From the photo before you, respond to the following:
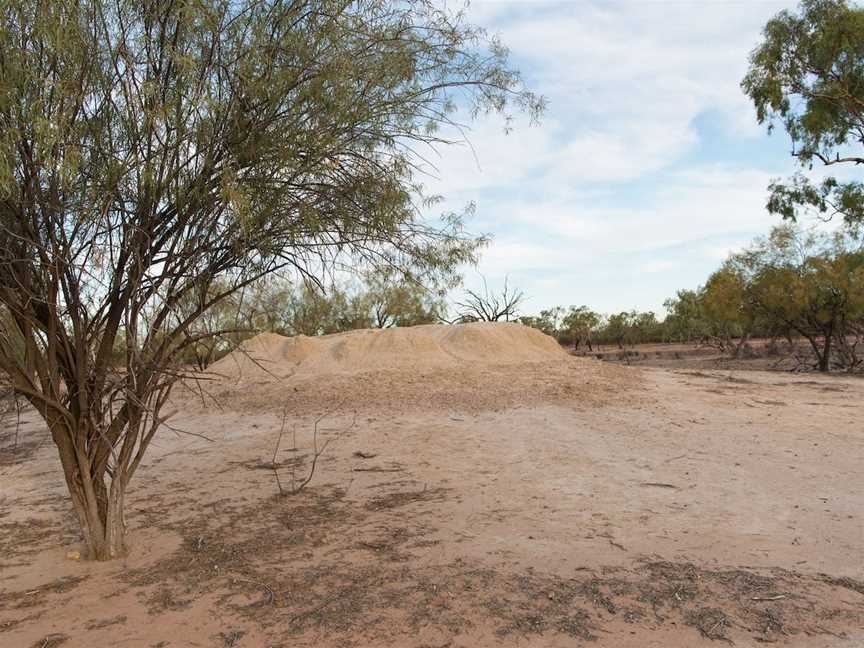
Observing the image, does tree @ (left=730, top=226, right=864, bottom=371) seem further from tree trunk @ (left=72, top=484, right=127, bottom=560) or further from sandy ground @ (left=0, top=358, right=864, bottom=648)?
tree trunk @ (left=72, top=484, right=127, bottom=560)

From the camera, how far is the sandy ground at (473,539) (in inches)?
147

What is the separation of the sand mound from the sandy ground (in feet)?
18.5

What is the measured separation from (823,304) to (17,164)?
23441 millimetres

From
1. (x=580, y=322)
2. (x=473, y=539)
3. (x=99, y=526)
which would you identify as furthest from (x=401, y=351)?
(x=580, y=322)

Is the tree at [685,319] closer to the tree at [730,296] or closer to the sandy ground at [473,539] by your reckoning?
the tree at [730,296]

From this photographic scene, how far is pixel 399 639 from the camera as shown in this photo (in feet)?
11.7

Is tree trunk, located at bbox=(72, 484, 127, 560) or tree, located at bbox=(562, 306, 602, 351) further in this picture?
tree, located at bbox=(562, 306, 602, 351)

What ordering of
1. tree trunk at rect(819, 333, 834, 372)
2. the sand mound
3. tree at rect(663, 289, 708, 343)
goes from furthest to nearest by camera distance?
1. tree at rect(663, 289, 708, 343)
2. tree trunk at rect(819, 333, 834, 372)
3. the sand mound

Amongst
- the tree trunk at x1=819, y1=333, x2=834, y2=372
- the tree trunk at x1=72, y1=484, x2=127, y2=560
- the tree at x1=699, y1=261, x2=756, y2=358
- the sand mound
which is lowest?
the tree trunk at x1=72, y1=484, x2=127, y2=560

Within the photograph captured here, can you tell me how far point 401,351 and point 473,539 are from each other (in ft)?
40.9

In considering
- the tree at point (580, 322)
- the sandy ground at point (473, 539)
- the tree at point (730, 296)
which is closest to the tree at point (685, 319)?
the tree at point (580, 322)

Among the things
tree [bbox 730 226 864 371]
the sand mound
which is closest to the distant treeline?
tree [bbox 730 226 864 371]

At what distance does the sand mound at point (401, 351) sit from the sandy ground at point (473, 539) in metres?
5.63

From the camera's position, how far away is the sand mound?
17.1 meters
